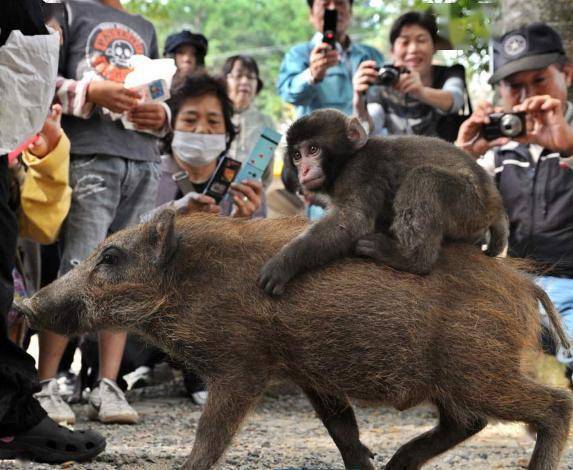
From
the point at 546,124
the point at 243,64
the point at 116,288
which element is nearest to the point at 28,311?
the point at 116,288

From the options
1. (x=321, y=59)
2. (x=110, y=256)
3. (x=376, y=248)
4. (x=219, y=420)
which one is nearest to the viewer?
(x=219, y=420)

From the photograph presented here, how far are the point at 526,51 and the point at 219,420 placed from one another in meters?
3.56

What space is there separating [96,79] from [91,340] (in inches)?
81.9

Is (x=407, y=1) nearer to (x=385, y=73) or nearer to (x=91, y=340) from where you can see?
(x=385, y=73)

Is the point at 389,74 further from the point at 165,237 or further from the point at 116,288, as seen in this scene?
the point at 116,288

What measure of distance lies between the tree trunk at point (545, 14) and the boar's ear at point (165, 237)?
457 cm

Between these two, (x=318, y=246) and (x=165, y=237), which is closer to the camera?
(x=318, y=246)

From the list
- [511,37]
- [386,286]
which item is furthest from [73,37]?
[386,286]

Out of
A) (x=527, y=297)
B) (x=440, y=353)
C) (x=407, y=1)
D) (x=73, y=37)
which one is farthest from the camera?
(x=407, y=1)

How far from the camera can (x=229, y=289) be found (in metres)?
3.95

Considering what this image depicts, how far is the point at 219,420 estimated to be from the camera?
3.84 meters

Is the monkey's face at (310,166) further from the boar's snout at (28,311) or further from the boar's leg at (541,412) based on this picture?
the boar's snout at (28,311)

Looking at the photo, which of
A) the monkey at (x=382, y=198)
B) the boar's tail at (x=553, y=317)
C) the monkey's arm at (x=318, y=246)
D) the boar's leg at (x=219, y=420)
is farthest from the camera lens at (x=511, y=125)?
the boar's leg at (x=219, y=420)

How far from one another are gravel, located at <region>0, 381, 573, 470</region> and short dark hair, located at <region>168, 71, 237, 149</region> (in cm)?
211
